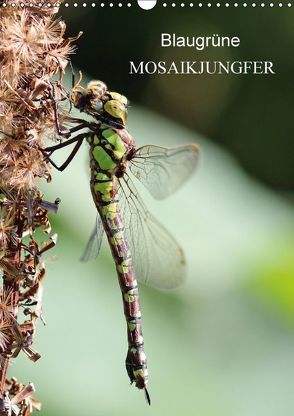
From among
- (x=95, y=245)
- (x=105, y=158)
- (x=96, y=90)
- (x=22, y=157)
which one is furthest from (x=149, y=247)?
(x=22, y=157)

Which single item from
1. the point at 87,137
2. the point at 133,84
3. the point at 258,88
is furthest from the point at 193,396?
the point at 258,88

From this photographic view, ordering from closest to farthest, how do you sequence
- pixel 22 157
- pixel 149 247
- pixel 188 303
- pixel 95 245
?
pixel 22 157 < pixel 95 245 < pixel 149 247 < pixel 188 303

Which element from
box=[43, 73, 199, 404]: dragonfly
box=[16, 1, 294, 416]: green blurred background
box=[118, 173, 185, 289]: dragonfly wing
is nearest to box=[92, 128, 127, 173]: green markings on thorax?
box=[43, 73, 199, 404]: dragonfly

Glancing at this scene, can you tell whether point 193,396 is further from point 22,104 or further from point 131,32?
point 131,32

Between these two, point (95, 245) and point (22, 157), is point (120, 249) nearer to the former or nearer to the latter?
point (95, 245)

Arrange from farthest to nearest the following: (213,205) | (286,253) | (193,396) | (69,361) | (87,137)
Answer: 1. (213,205)
2. (286,253)
3. (193,396)
4. (69,361)
5. (87,137)

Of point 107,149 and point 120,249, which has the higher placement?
point 107,149
